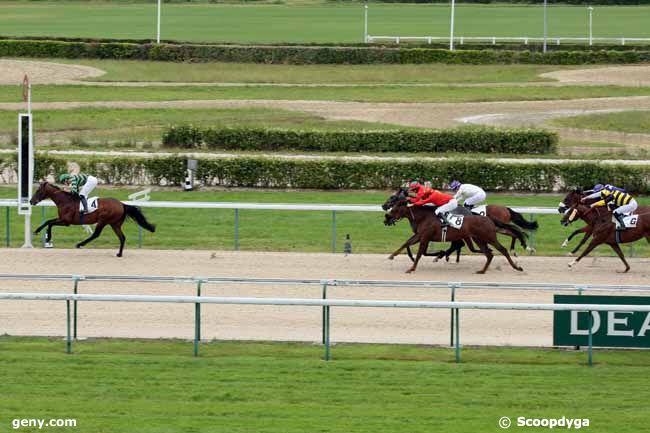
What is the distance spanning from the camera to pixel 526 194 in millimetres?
22250

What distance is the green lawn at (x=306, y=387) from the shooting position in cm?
932

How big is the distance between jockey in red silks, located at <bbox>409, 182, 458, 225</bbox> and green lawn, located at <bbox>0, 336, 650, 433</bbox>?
462cm

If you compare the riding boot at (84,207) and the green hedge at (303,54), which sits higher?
the green hedge at (303,54)

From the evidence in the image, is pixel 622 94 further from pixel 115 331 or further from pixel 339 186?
pixel 115 331

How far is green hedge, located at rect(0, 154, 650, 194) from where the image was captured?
2228 cm

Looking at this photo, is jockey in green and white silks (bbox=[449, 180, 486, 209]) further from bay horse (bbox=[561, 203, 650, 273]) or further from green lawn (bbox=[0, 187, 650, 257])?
bay horse (bbox=[561, 203, 650, 273])

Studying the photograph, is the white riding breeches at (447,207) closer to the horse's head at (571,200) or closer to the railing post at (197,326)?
the horse's head at (571,200)

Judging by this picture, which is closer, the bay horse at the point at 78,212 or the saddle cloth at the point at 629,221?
the saddle cloth at the point at 629,221

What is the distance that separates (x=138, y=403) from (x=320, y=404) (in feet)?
4.43

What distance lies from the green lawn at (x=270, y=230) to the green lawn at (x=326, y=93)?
51.9ft

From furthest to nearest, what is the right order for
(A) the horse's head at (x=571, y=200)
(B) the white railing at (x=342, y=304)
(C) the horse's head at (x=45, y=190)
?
(C) the horse's head at (x=45, y=190), (A) the horse's head at (x=571, y=200), (B) the white railing at (x=342, y=304)

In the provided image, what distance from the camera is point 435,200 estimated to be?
16.1 metres

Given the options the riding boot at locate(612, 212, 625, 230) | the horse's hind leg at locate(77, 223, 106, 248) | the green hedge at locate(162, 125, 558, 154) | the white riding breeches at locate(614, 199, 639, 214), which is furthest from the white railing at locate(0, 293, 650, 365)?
the green hedge at locate(162, 125, 558, 154)

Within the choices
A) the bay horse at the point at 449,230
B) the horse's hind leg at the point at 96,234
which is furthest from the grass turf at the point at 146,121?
the bay horse at the point at 449,230
